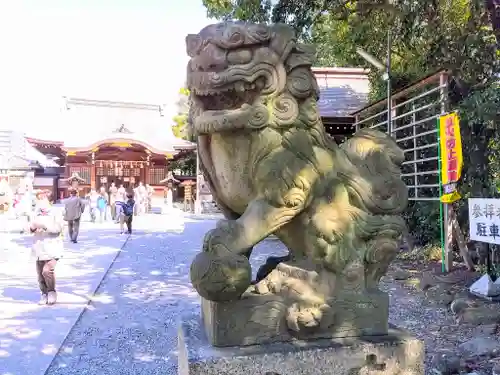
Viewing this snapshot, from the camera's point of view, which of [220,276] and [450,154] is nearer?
[220,276]

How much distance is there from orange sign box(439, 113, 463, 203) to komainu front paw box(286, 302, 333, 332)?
187 inches

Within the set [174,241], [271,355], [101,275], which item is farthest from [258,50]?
[174,241]

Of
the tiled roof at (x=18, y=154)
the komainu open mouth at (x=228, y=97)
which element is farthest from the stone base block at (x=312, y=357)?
the tiled roof at (x=18, y=154)

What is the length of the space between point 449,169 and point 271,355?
5113mm

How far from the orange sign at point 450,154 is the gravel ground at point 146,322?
52.5 inches

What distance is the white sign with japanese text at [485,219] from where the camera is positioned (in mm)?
5371

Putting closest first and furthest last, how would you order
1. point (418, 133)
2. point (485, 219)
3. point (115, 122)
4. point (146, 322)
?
point (146, 322) → point (485, 219) → point (418, 133) → point (115, 122)

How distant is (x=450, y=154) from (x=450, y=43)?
1561 mm

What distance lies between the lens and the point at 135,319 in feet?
17.3

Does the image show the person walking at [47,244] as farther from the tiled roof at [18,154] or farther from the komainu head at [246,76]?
the tiled roof at [18,154]

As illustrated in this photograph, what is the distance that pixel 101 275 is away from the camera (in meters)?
7.60

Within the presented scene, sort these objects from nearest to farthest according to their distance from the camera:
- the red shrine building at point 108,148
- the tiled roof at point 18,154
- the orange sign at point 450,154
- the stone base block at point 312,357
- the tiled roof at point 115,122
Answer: the stone base block at point 312,357 → the orange sign at point 450,154 → the tiled roof at point 18,154 → the red shrine building at point 108,148 → the tiled roof at point 115,122

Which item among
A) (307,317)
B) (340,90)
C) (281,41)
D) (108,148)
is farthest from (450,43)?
(108,148)

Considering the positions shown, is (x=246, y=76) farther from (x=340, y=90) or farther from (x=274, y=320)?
(x=340, y=90)
